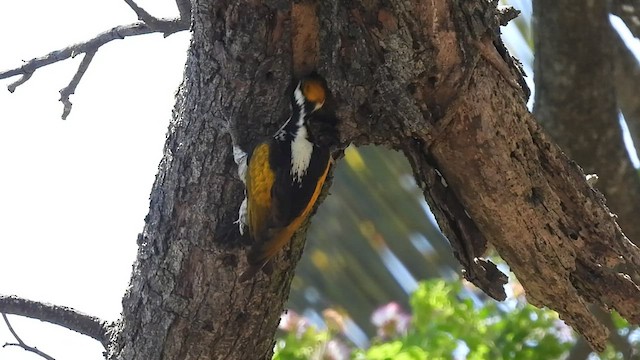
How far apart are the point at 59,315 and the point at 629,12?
1944mm

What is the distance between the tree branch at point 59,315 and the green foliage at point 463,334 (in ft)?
1.98

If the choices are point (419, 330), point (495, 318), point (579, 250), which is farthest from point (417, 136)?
point (495, 318)

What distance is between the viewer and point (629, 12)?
2.54m

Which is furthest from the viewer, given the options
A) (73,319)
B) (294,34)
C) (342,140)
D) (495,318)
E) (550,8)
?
(495,318)

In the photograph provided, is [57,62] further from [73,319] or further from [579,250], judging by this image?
[579,250]

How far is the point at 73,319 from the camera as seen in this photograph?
1771 millimetres

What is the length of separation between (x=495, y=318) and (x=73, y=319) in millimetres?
1351

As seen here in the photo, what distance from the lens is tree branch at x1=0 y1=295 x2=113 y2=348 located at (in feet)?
5.70

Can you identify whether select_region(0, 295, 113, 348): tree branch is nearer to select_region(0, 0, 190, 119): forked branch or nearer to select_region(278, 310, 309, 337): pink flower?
select_region(0, 0, 190, 119): forked branch

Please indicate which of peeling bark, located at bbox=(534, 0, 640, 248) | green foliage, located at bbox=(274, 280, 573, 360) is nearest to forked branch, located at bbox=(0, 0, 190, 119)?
green foliage, located at bbox=(274, 280, 573, 360)

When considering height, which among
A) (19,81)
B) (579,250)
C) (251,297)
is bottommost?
(579,250)

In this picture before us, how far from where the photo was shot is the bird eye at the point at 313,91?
145 cm

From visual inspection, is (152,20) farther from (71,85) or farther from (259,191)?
(259,191)

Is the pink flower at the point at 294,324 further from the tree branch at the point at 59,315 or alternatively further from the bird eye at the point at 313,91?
the bird eye at the point at 313,91
